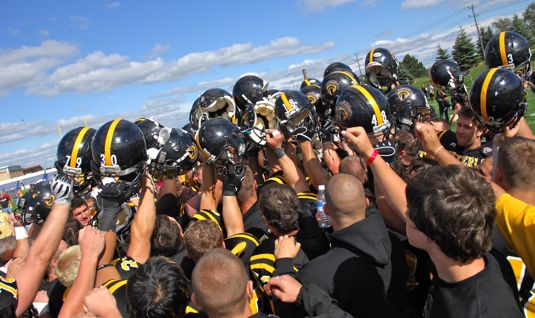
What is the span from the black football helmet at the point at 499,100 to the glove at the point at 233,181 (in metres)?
2.52

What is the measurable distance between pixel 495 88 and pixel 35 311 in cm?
489

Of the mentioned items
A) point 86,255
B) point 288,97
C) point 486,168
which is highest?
point 288,97

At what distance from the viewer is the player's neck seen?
203cm

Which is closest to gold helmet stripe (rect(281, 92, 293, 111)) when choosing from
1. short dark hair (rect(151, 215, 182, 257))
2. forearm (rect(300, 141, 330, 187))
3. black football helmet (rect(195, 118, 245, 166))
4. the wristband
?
forearm (rect(300, 141, 330, 187))

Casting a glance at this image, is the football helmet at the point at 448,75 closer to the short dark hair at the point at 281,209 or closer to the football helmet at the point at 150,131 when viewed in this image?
the football helmet at the point at 150,131

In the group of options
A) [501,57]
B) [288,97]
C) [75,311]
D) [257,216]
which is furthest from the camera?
[501,57]

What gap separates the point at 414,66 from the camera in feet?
280

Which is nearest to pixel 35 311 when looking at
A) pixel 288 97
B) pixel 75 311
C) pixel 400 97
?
pixel 75 311

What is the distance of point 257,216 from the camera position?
181 inches

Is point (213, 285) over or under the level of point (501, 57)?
under

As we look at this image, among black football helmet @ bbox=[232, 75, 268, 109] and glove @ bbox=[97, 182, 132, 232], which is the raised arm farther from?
black football helmet @ bbox=[232, 75, 268, 109]

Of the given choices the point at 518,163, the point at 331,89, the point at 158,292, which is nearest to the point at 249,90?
the point at 331,89

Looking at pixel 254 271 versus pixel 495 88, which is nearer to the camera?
pixel 254 271

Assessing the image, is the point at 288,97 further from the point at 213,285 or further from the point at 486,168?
the point at 213,285
